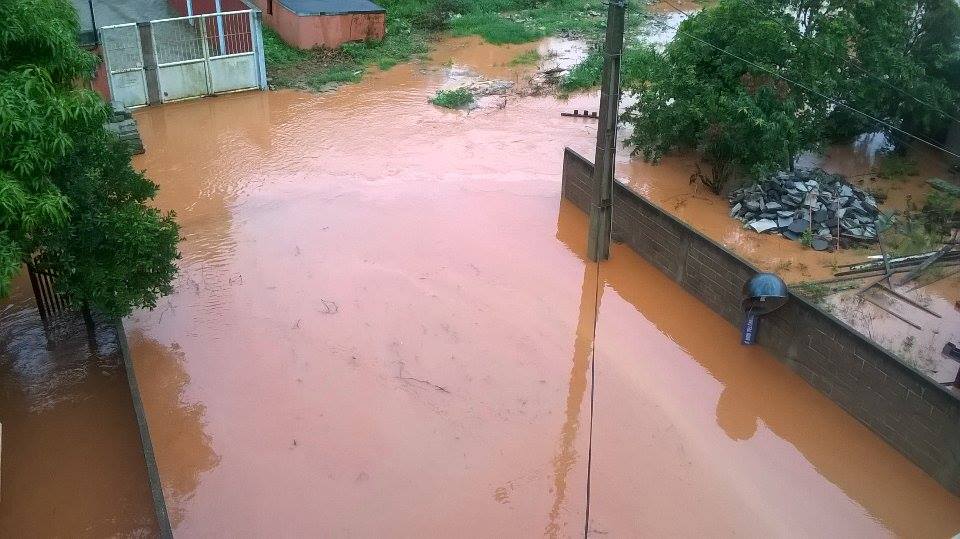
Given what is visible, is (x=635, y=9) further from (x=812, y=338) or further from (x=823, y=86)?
(x=812, y=338)

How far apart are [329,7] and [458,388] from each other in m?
14.6

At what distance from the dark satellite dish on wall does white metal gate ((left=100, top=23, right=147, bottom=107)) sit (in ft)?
43.4

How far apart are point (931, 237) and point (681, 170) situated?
4.31m

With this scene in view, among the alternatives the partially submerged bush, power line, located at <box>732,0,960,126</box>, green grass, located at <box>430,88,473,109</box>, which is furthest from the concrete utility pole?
the partially submerged bush

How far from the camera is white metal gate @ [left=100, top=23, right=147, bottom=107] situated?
53.0 ft

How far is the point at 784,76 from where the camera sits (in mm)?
13367

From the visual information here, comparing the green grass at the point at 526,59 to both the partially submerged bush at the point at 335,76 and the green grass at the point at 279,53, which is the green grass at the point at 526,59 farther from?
the green grass at the point at 279,53

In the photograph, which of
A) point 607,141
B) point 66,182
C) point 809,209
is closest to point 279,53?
point 607,141

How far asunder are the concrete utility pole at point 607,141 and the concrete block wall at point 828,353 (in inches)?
24.7

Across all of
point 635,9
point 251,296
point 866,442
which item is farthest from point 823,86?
point 635,9

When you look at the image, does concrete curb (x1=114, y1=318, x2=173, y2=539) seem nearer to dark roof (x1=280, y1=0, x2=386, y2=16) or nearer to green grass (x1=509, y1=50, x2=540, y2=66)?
dark roof (x1=280, y1=0, x2=386, y2=16)

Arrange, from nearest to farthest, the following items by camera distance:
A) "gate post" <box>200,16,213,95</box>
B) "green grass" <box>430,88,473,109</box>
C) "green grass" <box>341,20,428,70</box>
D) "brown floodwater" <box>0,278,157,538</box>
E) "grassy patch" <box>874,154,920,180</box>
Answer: "brown floodwater" <box>0,278,157,538</box> < "grassy patch" <box>874,154,920,180</box> < "gate post" <box>200,16,213,95</box> < "green grass" <box>430,88,473,109</box> < "green grass" <box>341,20,428,70</box>

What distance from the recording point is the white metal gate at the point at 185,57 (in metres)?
16.4

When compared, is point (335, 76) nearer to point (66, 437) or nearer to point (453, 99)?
point (453, 99)
